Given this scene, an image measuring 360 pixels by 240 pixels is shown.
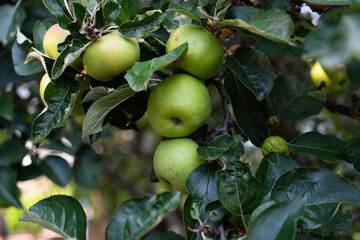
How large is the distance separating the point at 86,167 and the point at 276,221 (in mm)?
1039

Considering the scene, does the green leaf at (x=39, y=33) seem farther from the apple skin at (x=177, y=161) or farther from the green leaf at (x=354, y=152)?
the green leaf at (x=354, y=152)

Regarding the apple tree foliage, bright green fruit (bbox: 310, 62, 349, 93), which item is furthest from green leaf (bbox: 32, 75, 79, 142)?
bright green fruit (bbox: 310, 62, 349, 93)

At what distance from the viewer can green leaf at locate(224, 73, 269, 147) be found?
842 mm

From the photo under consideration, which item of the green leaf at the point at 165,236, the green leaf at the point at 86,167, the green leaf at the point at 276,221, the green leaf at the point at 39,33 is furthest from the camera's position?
the green leaf at the point at 86,167

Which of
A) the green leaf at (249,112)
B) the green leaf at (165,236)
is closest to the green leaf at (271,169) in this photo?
the green leaf at (249,112)

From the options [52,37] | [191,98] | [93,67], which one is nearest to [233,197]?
[191,98]

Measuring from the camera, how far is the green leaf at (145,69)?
2.08 ft

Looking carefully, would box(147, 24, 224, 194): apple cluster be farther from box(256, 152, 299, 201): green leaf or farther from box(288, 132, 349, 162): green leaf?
box(288, 132, 349, 162): green leaf

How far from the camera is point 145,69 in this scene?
655mm

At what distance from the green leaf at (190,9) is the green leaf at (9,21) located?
51 centimetres

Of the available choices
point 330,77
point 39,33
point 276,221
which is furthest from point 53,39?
point 330,77

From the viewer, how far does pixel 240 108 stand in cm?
85

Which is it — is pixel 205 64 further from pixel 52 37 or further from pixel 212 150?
pixel 52 37

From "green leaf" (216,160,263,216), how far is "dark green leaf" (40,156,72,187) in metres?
0.82
